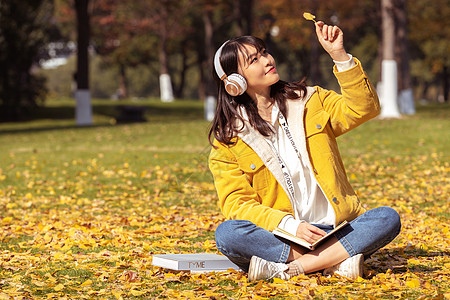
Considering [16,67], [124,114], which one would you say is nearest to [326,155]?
[124,114]

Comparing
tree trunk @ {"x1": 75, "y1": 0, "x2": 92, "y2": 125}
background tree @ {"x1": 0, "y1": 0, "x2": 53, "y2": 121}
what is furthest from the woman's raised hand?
background tree @ {"x1": 0, "y1": 0, "x2": 53, "y2": 121}

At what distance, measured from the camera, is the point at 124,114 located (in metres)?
28.1

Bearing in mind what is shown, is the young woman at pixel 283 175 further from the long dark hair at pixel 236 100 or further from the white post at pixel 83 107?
the white post at pixel 83 107

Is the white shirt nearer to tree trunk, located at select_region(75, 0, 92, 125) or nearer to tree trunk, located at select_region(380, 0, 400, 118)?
tree trunk, located at select_region(380, 0, 400, 118)

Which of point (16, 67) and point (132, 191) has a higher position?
point (16, 67)

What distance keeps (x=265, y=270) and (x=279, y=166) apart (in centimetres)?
→ 68

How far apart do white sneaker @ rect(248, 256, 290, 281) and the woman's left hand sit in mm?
1389

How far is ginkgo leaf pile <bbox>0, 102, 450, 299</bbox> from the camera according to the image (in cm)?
462

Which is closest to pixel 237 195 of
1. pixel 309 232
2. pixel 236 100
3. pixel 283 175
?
pixel 283 175

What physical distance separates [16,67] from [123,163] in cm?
1697

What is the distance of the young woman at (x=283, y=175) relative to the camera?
4.66 meters

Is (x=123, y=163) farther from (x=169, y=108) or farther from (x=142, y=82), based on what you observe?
(x=142, y=82)

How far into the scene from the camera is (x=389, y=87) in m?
21.0

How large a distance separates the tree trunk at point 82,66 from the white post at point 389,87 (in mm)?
10411
